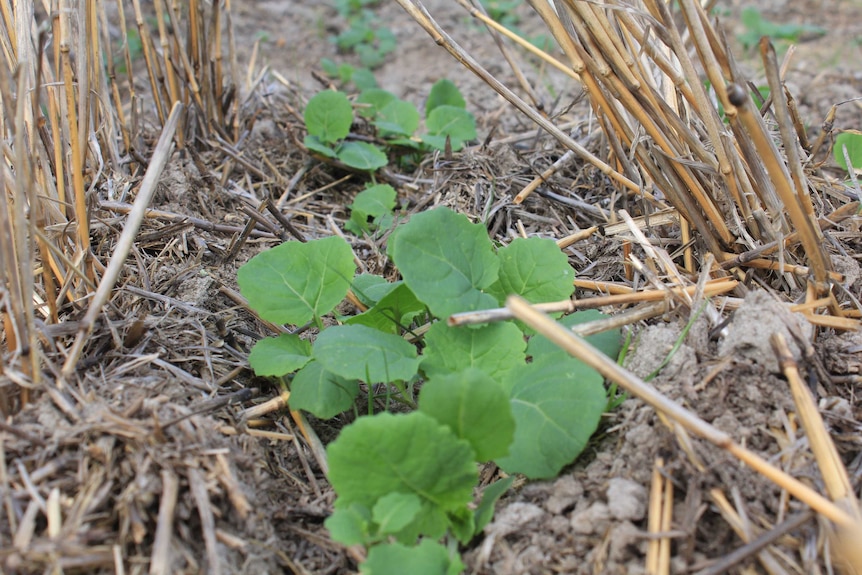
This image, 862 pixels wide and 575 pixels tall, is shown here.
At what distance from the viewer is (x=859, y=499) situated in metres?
1.04

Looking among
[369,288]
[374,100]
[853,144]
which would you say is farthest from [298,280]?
[853,144]

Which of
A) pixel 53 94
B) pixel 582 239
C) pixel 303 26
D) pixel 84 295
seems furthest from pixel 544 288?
pixel 303 26

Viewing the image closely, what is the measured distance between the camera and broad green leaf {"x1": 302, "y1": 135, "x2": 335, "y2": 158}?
6.94ft

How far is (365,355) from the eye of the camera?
121 centimetres

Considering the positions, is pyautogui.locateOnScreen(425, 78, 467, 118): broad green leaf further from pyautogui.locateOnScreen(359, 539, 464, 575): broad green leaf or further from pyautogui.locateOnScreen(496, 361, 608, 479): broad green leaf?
pyautogui.locateOnScreen(359, 539, 464, 575): broad green leaf

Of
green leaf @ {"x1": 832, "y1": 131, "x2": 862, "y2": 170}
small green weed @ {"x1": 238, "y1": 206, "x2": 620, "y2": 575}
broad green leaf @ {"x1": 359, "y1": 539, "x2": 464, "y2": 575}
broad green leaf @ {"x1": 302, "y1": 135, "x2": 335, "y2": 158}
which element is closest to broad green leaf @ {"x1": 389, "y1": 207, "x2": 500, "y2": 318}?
small green weed @ {"x1": 238, "y1": 206, "x2": 620, "y2": 575}

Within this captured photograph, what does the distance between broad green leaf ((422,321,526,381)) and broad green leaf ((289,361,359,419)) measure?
0.16 meters

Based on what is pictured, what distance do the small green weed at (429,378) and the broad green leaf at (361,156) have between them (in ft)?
2.29

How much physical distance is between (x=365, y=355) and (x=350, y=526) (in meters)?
0.31

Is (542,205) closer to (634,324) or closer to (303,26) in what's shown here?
(634,324)

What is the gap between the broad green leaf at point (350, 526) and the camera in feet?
3.22

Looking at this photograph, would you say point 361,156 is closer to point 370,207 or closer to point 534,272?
point 370,207

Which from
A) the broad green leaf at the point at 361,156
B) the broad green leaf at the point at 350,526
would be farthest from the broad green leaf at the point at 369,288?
the broad green leaf at the point at 361,156

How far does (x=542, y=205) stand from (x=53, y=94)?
3.99 feet
